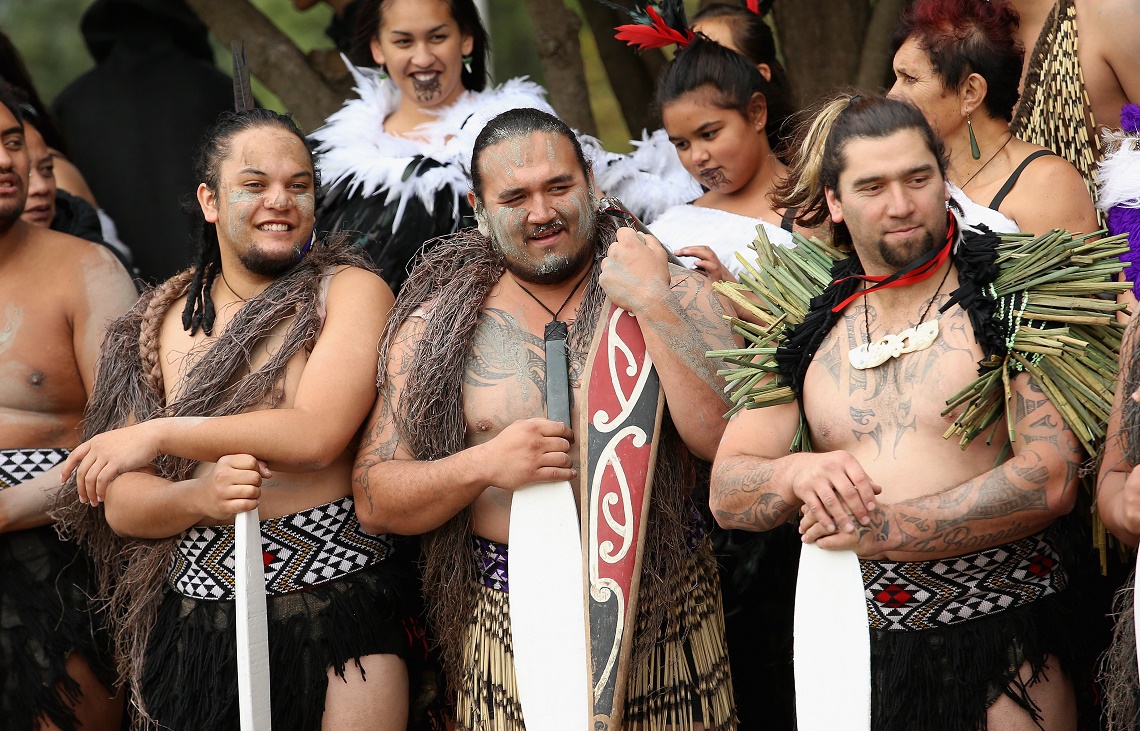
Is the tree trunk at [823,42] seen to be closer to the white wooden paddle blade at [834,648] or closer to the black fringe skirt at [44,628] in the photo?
the white wooden paddle blade at [834,648]

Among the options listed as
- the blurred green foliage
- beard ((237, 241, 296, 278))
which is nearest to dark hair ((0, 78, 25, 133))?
beard ((237, 241, 296, 278))

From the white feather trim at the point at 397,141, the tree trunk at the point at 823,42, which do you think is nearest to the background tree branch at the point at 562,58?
the white feather trim at the point at 397,141

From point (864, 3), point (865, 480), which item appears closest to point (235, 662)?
point (865, 480)

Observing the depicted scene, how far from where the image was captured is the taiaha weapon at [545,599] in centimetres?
295

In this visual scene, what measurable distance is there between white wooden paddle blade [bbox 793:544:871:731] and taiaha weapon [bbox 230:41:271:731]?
1246 mm

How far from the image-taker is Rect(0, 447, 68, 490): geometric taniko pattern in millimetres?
3684

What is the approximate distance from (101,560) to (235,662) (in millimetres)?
594

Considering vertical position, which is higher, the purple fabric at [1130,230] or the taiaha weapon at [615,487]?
the purple fabric at [1130,230]

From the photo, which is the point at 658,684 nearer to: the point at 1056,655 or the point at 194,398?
the point at 1056,655

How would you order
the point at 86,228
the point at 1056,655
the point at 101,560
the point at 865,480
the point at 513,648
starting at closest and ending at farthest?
the point at 865,480 → the point at 1056,655 → the point at 513,648 → the point at 101,560 → the point at 86,228

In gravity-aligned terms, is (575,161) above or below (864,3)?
below

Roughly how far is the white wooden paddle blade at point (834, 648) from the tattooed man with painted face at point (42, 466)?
2076mm


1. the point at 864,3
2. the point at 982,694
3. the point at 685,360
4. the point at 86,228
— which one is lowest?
the point at 982,694

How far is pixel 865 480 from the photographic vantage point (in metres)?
2.54
